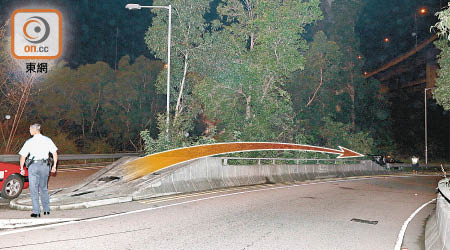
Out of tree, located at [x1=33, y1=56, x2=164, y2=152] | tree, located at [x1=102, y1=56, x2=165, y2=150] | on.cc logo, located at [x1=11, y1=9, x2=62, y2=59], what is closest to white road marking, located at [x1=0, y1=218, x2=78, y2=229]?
on.cc logo, located at [x1=11, y1=9, x2=62, y2=59]

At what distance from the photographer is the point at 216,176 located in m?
16.3

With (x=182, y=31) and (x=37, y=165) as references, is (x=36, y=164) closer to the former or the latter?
(x=37, y=165)

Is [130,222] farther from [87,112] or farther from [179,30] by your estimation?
[87,112]

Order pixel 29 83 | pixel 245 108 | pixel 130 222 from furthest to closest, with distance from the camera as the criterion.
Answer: pixel 29 83 → pixel 245 108 → pixel 130 222

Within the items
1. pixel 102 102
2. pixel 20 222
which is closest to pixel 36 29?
pixel 20 222

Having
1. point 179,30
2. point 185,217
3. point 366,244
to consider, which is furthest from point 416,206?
point 179,30

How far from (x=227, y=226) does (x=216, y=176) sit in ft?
25.9

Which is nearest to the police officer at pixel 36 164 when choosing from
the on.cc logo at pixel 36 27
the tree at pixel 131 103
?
the on.cc logo at pixel 36 27

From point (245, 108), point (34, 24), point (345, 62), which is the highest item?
point (345, 62)

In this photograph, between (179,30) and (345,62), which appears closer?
(179,30)

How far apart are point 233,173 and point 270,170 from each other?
10.5 ft

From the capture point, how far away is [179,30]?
27875 mm

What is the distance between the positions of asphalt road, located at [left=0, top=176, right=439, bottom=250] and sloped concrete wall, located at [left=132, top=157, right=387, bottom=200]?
0.73 m

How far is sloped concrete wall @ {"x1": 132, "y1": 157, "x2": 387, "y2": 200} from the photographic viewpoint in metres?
13.1
